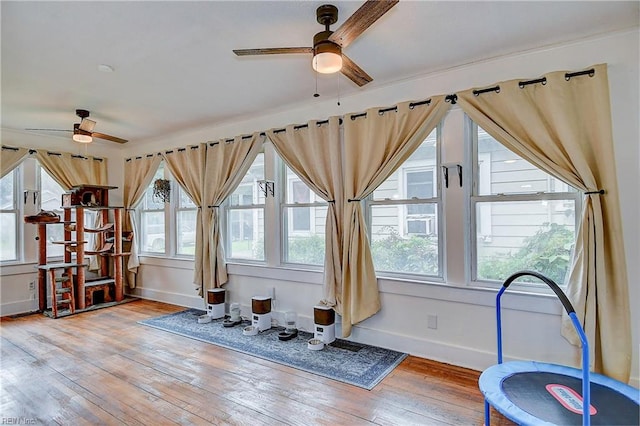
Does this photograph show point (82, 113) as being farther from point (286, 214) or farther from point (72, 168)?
point (286, 214)

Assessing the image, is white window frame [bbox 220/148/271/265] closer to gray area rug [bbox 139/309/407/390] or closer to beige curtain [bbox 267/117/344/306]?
beige curtain [bbox 267/117/344/306]

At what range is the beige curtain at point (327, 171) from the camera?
12.2ft

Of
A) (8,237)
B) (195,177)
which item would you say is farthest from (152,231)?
(8,237)

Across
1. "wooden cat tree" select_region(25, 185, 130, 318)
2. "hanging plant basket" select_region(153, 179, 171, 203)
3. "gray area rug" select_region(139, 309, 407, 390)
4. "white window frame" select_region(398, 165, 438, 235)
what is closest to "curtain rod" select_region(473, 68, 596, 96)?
"white window frame" select_region(398, 165, 438, 235)

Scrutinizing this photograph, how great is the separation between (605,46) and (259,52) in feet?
8.32

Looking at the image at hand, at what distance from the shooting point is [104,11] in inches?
87.4

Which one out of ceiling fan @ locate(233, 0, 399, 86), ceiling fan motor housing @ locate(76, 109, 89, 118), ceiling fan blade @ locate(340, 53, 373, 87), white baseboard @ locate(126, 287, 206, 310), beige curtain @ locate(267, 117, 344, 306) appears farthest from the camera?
white baseboard @ locate(126, 287, 206, 310)

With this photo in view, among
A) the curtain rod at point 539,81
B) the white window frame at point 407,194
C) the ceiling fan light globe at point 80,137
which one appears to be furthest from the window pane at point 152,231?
the curtain rod at point 539,81

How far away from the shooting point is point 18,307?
4.97 m

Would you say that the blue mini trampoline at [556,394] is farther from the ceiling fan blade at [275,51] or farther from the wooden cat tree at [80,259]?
the wooden cat tree at [80,259]

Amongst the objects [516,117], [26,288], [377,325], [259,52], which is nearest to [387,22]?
[259,52]

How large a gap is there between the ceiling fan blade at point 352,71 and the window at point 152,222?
417 cm

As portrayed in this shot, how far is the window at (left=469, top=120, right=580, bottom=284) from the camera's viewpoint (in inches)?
110

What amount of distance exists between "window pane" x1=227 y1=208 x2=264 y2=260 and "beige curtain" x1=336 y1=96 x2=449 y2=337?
146 centimetres
